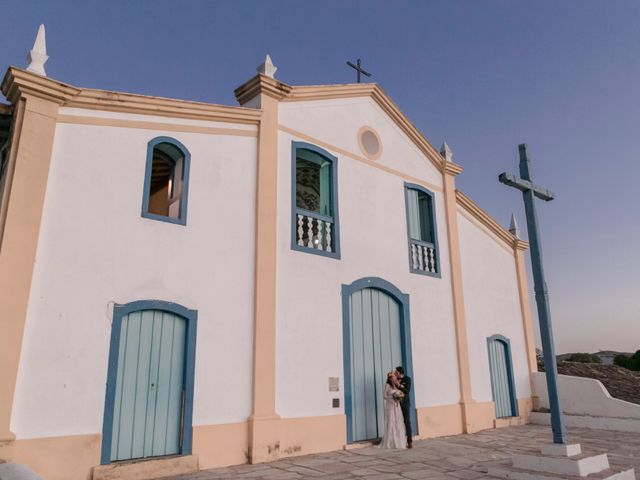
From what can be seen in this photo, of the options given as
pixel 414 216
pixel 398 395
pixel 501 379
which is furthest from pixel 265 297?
pixel 501 379

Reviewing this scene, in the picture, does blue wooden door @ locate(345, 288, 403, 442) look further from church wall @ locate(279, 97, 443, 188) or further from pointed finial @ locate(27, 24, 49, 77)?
pointed finial @ locate(27, 24, 49, 77)

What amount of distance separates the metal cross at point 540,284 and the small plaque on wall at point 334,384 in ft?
11.8

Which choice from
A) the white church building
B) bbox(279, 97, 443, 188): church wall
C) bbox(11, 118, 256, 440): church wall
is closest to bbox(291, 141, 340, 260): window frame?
the white church building

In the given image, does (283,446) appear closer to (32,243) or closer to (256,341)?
(256,341)

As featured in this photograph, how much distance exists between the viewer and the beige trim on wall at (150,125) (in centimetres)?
718

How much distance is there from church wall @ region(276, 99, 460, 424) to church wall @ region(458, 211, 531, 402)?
0.97 m

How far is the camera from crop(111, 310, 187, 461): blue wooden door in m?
6.66

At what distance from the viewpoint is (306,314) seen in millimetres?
8797

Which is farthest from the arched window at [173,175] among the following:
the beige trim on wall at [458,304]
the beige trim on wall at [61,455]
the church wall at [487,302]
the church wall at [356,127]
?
the church wall at [487,302]

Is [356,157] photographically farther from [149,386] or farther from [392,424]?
[149,386]

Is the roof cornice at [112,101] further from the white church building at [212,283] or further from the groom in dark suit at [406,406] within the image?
the groom in dark suit at [406,406]

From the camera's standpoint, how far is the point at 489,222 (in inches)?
547

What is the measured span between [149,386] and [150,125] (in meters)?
3.98

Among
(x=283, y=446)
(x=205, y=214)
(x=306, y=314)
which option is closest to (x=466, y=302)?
(x=306, y=314)
